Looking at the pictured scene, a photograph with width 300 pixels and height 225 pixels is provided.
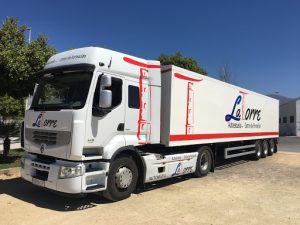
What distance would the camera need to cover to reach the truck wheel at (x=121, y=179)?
777 cm

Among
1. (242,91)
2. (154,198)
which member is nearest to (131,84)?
(154,198)

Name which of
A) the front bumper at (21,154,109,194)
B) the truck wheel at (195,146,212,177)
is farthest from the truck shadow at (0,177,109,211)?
the truck wheel at (195,146,212,177)

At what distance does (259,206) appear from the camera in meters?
7.89

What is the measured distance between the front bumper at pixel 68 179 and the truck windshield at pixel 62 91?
1250 millimetres

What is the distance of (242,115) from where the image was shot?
576 inches

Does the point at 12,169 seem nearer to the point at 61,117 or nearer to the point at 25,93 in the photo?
the point at 25,93

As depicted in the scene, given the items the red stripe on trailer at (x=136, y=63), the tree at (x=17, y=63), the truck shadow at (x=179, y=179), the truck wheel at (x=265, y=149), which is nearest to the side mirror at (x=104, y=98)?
the red stripe on trailer at (x=136, y=63)

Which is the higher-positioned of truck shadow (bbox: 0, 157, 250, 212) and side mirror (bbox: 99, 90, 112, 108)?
side mirror (bbox: 99, 90, 112, 108)

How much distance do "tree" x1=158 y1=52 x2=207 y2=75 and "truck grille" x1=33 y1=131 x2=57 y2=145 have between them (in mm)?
24089

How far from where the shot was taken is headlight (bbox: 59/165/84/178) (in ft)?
23.2

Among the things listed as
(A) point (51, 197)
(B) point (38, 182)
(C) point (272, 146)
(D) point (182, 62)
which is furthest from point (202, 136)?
(D) point (182, 62)

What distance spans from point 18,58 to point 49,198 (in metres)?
5.27

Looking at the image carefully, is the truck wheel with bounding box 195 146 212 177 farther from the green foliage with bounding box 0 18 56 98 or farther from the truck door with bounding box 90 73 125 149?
the green foliage with bounding box 0 18 56 98

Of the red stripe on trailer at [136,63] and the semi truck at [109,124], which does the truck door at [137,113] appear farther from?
the red stripe on trailer at [136,63]
